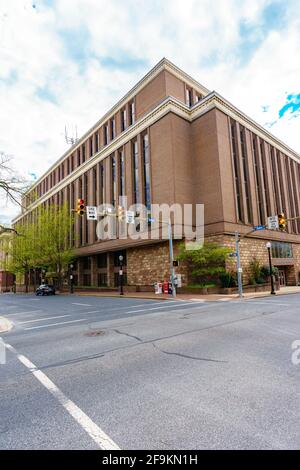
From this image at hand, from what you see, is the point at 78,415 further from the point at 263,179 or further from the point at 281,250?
the point at 281,250

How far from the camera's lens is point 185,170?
30.9 m

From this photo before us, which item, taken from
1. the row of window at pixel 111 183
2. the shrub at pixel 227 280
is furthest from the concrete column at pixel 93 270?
the shrub at pixel 227 280

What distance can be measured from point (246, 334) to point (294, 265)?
36.7 metres

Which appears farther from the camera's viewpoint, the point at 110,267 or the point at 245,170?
the point at 110,267

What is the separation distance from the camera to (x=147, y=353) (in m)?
6.28

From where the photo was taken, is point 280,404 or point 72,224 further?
point 72,224

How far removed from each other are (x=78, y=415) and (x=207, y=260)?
24.2 m

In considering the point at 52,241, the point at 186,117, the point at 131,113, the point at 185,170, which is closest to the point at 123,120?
the point at 131,113

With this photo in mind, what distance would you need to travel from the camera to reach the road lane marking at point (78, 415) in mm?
2889

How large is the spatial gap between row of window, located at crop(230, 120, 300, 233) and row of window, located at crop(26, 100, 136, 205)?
15.4 metres

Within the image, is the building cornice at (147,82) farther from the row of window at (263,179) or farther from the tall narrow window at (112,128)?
the row of window at (263,179)

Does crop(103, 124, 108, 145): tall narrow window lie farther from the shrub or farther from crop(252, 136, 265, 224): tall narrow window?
the shrub
